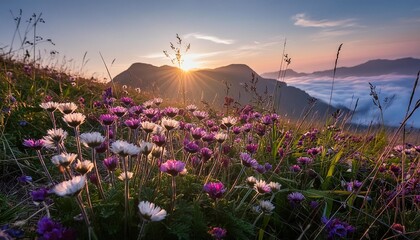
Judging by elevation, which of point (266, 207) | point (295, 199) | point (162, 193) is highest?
point (162, 193)

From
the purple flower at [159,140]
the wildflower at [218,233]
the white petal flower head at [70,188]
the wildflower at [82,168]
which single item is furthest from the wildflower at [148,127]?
the white petal flower head at [70,188]

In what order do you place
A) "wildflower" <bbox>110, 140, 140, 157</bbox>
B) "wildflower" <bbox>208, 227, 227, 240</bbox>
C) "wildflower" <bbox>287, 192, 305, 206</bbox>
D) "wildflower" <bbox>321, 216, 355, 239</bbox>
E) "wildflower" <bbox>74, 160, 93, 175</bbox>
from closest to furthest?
"wildflower" <bbox>74, 160, 93, 175</bbox>
"wildflower" <bbox>110, 140, 140, 157</bbox>
"wildflower" <bbox>208, 227, 227, 240</bbox>
"wildflower" <bbox>321, 216, 355, 239</bbox>
"wildflower" <bbox>287, 192, 305, 206</bbox>

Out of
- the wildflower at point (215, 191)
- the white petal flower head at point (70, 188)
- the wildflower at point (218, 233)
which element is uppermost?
the white petal flower head at point (70, 188)

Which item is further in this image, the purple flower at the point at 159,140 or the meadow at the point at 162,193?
the purple flower at the point at 159,140

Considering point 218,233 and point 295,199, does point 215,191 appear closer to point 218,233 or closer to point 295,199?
point 218,233

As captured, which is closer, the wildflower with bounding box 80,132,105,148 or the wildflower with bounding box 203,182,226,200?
the wildflower with bounding box 80,132,105,148

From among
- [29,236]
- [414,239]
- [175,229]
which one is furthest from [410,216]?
[29,236]

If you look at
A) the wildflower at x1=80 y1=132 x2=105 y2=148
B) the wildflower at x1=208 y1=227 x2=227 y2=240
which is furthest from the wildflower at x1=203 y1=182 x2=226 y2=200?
the wildflower at x1=80 y1=132 x2=105 y2=148

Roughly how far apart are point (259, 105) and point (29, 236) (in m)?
4.59

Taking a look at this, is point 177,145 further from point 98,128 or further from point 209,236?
point 209,236

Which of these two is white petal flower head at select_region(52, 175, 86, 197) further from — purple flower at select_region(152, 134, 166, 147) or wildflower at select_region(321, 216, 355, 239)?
wildflower at select_region(321, 216, 355, 239)

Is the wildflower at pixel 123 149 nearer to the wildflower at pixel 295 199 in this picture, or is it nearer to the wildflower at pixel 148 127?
the wildflower at pixel 148 127

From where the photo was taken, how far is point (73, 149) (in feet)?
14.0

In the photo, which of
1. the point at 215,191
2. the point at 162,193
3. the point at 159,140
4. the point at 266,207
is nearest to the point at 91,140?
the point at 159,140
